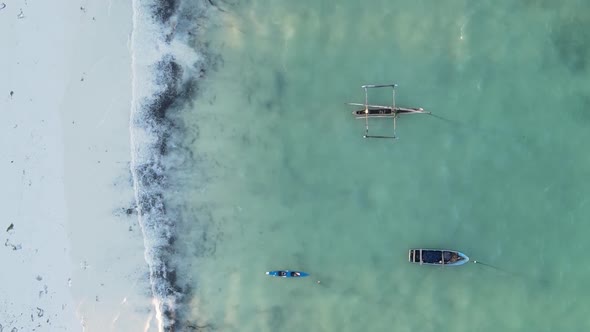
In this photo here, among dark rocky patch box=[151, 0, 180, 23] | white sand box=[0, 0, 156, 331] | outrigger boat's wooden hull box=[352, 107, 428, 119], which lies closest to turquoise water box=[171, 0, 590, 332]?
→ outrigger boat's wooden hull box=[352, 107, 428, 119]

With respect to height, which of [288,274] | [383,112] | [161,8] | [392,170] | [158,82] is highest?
[161,8]

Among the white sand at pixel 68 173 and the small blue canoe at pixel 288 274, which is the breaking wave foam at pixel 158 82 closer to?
the white sand at pixel 68 173

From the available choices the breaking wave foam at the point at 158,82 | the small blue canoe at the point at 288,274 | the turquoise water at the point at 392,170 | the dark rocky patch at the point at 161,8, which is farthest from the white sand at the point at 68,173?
the small blue canoe at the point at 288,274

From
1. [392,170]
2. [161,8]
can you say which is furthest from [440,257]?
[161,8]

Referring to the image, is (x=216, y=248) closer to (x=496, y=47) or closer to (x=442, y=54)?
(x=442, y=54)

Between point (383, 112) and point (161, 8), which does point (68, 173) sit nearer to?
point (161, 8)

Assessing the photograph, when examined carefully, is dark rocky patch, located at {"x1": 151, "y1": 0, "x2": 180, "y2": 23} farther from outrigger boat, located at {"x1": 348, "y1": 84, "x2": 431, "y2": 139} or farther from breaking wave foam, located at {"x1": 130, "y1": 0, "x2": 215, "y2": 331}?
outrigger boat, located at {"x1": 348, "y1": 84, "x2": 431, "y2": 139}
